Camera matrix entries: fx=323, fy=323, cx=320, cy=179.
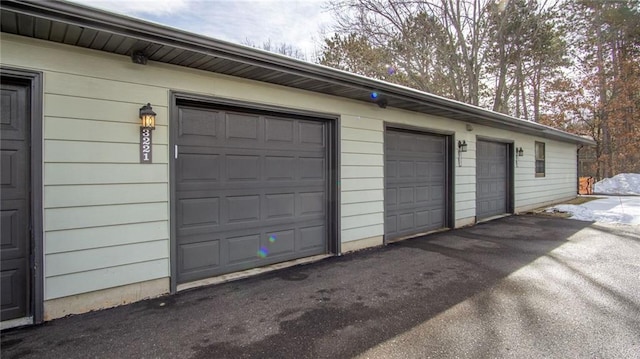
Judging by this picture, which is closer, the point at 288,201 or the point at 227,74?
the point at 227,74

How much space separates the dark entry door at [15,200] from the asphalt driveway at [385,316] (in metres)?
0.33

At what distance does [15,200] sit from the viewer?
8.68 feet

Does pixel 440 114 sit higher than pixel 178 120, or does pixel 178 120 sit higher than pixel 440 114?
pixel 440 114

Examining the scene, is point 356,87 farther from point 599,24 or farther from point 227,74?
point 599,24

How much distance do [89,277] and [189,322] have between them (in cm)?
105

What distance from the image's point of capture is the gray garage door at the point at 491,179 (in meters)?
7.46

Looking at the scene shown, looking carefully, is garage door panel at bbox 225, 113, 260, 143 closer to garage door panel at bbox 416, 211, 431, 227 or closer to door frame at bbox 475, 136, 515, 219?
garage door panel at bbox 416, 211, 431, 227

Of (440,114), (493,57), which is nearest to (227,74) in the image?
(440,114)

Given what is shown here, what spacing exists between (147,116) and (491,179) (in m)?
7.56

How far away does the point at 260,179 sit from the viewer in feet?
13.3

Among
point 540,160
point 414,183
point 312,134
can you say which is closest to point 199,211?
point 312,134

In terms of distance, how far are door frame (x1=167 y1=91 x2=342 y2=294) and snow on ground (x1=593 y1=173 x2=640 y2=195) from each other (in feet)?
52.5

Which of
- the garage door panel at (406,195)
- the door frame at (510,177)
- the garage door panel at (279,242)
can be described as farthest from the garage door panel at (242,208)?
the door frame at (510,177)

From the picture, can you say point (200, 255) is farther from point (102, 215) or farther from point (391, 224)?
point (391, 224)
